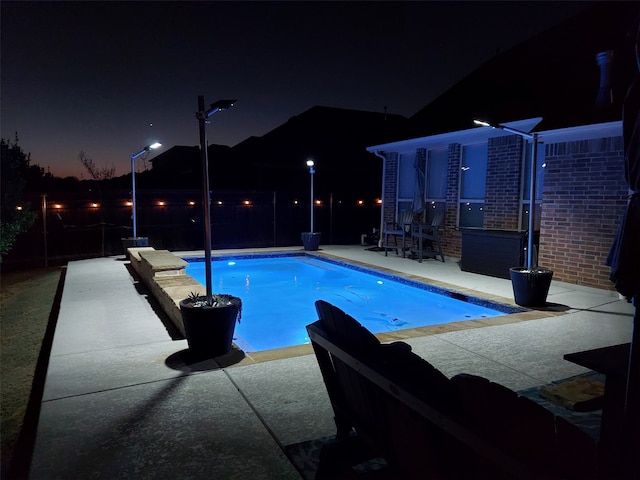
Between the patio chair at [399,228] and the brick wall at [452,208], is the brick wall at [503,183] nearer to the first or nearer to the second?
the brick wall at [452,208]

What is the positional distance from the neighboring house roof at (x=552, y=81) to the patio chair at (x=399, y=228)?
6.96 ft

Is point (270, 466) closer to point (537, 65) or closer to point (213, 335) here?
point (213, 335)

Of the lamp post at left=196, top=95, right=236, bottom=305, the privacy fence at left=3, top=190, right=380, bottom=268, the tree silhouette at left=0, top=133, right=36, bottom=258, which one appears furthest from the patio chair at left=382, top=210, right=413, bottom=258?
the tree silhouette at left=0, top=133, right=36, bottom=258

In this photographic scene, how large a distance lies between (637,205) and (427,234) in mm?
8956

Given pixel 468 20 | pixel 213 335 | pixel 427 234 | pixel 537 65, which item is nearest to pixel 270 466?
pixel 213 335

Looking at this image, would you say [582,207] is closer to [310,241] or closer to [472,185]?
[472,185]

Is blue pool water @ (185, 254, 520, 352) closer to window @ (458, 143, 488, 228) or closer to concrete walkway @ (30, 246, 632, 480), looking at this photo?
concrete walkway @ (30, 246, 632, 480)

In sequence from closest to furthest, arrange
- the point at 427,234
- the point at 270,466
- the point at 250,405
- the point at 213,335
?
the point at 270,466, the point at 250,405, the point at 213,335, the point at 427,234

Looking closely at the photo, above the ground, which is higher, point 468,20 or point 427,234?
point 468,20

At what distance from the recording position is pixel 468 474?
1.38 m

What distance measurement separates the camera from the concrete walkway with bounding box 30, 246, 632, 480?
2266mm

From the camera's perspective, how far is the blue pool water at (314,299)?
6.54 metres

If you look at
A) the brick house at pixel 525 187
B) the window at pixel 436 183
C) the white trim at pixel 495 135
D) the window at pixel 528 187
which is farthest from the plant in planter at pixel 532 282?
the window at pixel 436 183

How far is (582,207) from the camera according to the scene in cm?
679
